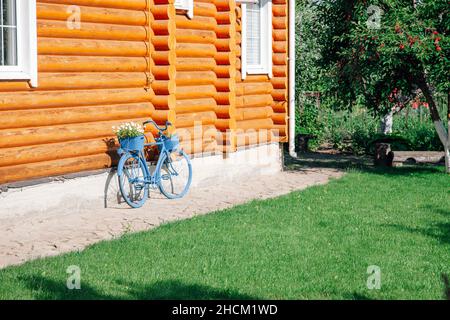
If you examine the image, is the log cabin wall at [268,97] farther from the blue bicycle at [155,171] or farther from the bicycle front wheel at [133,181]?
the bicycle front wheel at [133,181]

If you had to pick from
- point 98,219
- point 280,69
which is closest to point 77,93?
point 98,219

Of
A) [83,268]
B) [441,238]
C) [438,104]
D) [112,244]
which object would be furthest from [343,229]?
[438,104]

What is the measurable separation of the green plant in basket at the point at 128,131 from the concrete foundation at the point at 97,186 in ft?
2.07

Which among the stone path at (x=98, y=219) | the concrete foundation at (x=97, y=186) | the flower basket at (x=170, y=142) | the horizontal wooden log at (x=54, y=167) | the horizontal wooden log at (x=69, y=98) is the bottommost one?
the stone path at (x=98, y=219)

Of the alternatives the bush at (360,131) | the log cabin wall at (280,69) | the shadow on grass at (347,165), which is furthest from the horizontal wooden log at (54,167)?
the bush at (360,131)

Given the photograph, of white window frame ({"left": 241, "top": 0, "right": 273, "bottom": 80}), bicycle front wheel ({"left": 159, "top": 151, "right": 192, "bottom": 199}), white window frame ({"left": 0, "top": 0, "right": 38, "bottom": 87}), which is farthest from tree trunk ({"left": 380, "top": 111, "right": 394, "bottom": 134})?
white window frame ({"left": 0, "top": 0, "right": 38, "bottom": 87})

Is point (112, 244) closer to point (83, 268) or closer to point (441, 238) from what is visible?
point (83, 268)

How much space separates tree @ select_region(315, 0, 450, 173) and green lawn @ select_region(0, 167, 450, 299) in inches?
129

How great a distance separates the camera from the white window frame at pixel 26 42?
11227 mm

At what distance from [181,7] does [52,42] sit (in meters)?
3.31

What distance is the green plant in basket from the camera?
41.5 feet

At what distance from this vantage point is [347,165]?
61.9ft

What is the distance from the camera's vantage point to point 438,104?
67.7ft

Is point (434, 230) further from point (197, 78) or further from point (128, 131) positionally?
point (197, 78)
